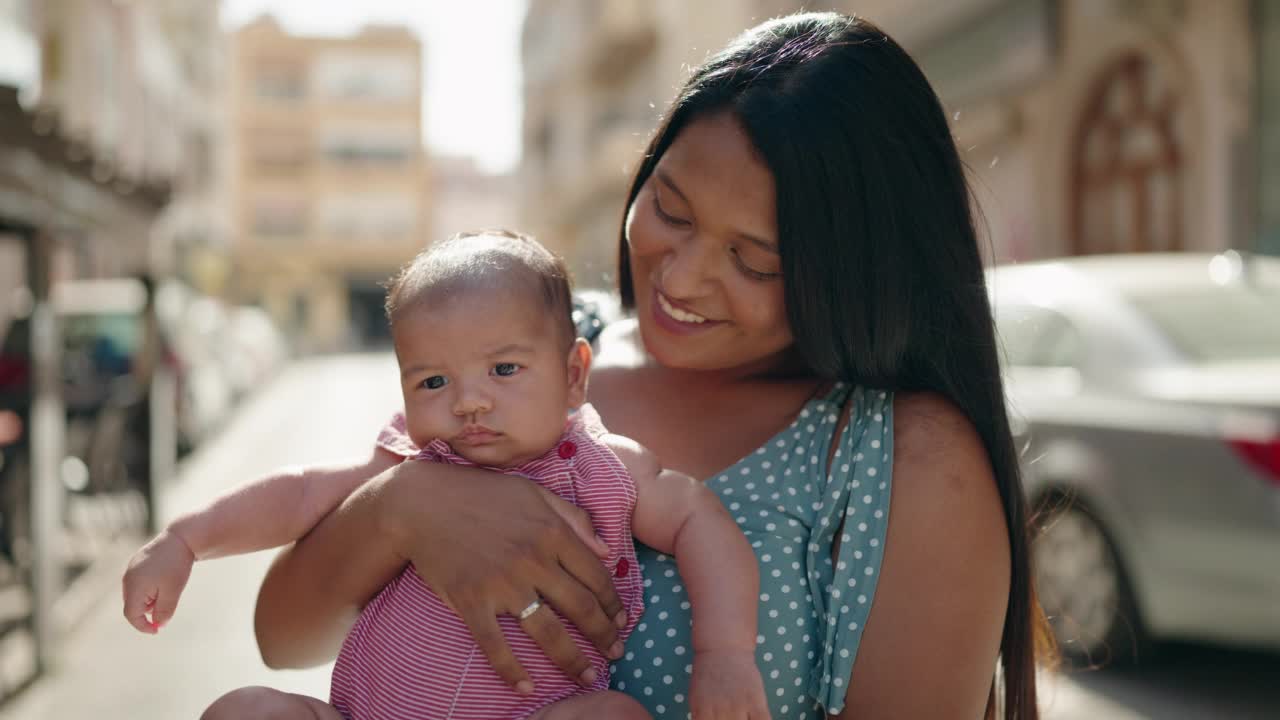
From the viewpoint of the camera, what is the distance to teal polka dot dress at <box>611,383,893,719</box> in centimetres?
189

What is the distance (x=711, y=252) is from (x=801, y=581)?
545 mm

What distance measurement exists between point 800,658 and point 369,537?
2.15 feet

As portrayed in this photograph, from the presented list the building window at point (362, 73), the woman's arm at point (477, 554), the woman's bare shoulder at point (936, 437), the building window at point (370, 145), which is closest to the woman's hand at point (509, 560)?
the woman's arm at point (477, 554)

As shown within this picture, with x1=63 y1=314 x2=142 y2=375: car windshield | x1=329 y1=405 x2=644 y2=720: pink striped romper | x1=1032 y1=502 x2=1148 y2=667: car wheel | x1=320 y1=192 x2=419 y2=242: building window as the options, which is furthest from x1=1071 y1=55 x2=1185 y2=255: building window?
x1=320 y1=192 x2=419 y2=242: building window

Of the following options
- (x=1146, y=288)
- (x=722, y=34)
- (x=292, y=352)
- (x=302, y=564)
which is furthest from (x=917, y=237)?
(x=292, y=352)

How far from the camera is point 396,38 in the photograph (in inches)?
2339

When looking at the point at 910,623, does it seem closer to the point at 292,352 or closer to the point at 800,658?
the point at 800,658

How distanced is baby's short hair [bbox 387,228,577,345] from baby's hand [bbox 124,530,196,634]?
47 cm

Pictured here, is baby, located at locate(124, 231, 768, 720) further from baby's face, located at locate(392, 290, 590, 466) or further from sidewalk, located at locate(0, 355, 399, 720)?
sidewalk, located at locate(0, 355, 399, 720)

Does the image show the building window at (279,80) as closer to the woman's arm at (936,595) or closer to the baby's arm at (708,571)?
the baby's arm at (708,571)

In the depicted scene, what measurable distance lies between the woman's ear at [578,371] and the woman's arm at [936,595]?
50 centimetres

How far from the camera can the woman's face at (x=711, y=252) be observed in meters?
2.09

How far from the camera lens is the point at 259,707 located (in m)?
1.78

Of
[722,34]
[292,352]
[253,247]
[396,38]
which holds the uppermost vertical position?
[396,38]
